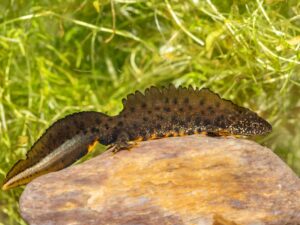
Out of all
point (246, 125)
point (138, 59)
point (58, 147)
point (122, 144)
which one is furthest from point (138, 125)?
point (138, 59)

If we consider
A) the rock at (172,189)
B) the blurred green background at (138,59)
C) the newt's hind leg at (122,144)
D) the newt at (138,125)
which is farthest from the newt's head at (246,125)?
the blurred green background at (138,59)

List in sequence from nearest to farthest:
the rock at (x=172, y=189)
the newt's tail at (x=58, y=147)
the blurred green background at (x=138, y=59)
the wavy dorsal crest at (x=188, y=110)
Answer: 1. the rock at (x=172, y=189)
2. the newt's tail at (x=58, y=147)
3. the wavy dorsal crest at (x=188, y=110)
4. the blurred green background at (x=138, y=59)

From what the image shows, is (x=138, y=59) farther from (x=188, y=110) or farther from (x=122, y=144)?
(x=122, y=144)

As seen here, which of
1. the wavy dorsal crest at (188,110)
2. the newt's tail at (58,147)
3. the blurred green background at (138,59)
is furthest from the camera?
the blurred green background at (138,59)

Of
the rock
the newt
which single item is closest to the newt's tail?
the newt

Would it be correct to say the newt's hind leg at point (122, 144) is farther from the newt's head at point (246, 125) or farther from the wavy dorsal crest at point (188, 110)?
the newt's head at point (246, 125)
